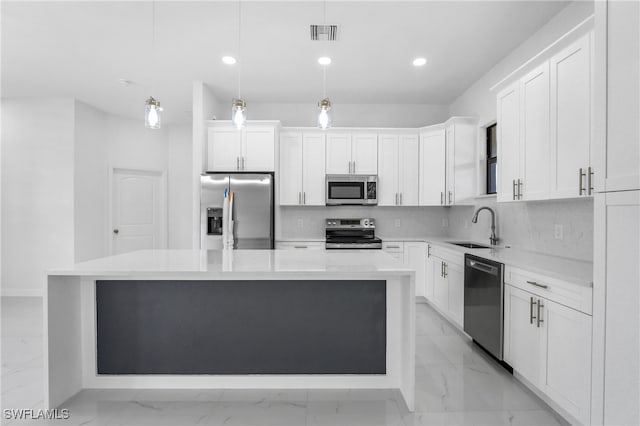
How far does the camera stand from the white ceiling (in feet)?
9.06

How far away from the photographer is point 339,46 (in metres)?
3.32

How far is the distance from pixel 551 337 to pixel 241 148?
3.81 m

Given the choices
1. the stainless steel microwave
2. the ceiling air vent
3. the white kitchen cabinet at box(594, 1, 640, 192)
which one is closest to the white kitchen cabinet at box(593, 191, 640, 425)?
the white kitchen cabinet at box(594, 1, 640, 192)

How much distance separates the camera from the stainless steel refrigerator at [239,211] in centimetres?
422

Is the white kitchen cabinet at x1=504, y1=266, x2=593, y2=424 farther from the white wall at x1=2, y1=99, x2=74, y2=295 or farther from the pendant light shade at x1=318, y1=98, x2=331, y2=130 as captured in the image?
the white wall at x1=2, y1=99, x2=74, y2=295

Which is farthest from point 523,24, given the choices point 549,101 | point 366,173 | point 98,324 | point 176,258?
point 98,324

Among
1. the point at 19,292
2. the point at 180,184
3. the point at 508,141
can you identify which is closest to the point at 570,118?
the point at 508,141

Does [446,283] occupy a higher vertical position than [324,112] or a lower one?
lower

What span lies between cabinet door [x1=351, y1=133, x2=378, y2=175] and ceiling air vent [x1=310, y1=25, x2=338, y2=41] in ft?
5.85

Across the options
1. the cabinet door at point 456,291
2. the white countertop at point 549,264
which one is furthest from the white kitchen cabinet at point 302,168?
the white countertop at point 549,264

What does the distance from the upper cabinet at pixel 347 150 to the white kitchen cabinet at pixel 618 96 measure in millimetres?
3264

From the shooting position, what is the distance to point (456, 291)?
3422 millimetres

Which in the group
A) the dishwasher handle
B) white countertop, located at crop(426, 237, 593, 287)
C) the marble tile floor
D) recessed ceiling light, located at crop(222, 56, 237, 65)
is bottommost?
the marble tile floor

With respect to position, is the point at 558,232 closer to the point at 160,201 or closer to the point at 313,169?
the point at 313,169
